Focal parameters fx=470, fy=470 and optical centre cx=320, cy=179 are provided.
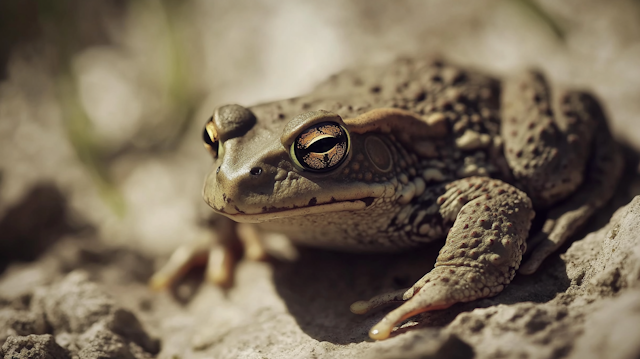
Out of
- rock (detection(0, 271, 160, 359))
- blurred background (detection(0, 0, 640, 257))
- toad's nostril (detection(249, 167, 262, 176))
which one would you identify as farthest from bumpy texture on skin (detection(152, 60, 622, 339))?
rock (detection(0, 271, 160, 359))

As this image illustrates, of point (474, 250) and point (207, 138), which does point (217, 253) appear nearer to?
point (207, 138)

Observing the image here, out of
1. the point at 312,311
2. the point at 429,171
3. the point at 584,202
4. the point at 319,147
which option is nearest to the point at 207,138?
the point at 319,147

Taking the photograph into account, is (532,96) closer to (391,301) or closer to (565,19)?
(391,301)

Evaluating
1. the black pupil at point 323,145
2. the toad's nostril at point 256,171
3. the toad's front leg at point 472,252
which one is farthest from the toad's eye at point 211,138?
the toad's front leg at point 472,252

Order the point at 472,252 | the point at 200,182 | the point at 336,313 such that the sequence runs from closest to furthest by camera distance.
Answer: the point at 472,252 → the point at 336,313 → the point at 200,182

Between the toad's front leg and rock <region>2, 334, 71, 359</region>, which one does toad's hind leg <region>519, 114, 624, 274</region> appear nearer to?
the toad's front leg

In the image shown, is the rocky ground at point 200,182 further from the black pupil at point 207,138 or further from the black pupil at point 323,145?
the black pupil at point 207,138

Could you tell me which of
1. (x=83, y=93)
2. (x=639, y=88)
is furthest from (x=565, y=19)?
(x=83, y=93)
